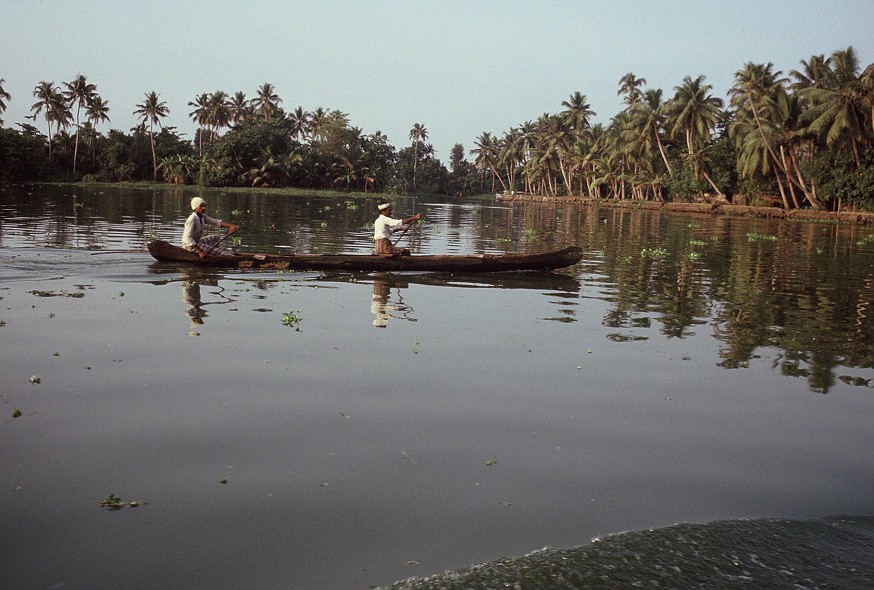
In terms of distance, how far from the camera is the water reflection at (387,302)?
1159 centimetres

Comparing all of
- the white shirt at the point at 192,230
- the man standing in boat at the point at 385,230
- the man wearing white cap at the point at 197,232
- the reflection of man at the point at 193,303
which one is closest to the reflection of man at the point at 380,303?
the man standing in boat at the point at 385,230

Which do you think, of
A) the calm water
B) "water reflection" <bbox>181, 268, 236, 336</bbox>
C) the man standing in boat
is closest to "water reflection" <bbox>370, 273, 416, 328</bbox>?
the calm water

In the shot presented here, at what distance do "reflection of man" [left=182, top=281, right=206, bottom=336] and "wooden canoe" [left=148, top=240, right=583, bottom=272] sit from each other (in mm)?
1665

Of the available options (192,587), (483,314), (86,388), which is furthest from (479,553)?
(483,314)

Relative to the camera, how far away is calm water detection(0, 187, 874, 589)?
4.32 metres

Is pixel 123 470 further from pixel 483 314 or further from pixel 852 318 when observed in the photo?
pixel 852 318

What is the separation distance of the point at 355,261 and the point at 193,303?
452cm

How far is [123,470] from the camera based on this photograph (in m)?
5.41

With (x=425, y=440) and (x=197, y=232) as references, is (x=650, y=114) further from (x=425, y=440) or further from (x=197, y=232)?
(x=425, y=440)

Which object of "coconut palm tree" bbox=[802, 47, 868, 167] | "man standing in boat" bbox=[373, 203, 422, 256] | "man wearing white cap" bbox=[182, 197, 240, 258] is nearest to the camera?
"man wearing white cap" bbox=[182, 197, 240, 258]

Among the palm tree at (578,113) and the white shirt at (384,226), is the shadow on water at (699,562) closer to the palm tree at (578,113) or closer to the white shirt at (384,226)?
the white shirt at (384,226)

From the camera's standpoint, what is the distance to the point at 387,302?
1299 cm

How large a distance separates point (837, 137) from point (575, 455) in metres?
49.4

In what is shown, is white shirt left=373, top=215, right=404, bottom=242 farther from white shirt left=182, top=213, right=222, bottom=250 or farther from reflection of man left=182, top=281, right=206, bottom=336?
reflection of man left=182, top=281, right=206, bottom=336
